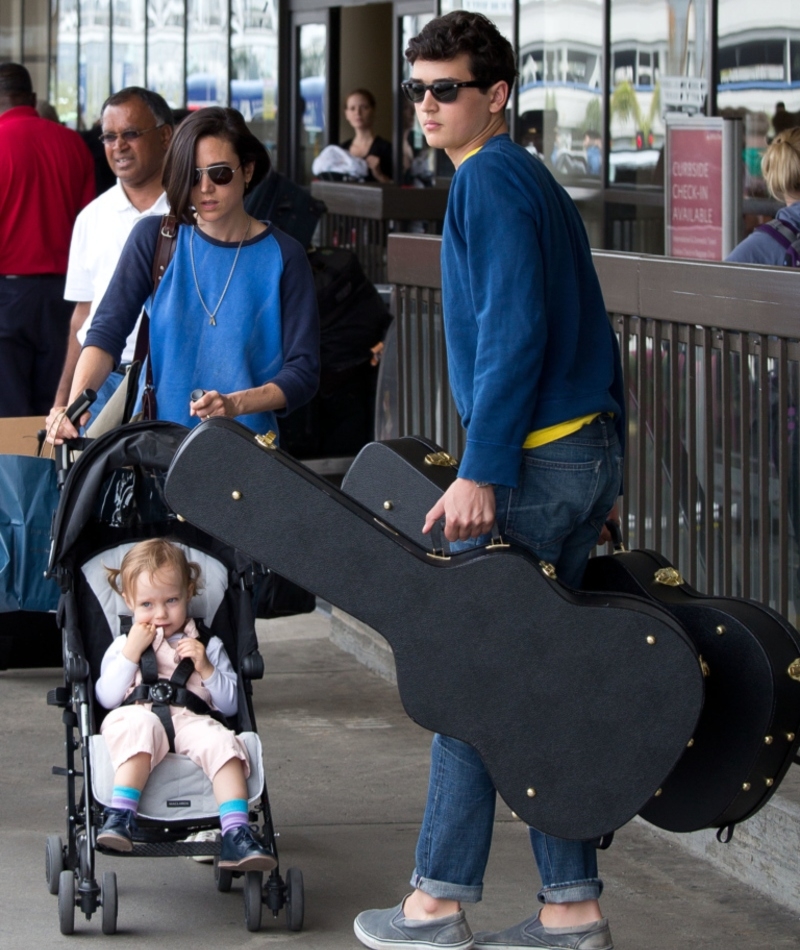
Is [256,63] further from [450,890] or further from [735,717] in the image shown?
[735,717]

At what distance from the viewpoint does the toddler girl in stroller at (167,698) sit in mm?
3869

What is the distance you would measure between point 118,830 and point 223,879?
47cm

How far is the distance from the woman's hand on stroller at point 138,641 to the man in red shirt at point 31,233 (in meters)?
3.87

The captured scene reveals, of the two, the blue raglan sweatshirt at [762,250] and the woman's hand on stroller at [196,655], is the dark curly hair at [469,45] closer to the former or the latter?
the woman's hand on stroller at [196,655]

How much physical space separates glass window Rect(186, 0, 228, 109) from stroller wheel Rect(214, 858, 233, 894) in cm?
1227

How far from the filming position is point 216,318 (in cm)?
447

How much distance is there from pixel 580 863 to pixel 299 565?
0.89m

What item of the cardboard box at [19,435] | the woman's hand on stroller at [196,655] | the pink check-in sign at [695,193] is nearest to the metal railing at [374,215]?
the pink check-in sign at [695,193]

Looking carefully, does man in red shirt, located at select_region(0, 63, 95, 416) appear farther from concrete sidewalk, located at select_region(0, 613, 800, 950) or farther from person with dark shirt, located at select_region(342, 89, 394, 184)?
person with dark shirt, located at select_region(342, 89, 394, 184)

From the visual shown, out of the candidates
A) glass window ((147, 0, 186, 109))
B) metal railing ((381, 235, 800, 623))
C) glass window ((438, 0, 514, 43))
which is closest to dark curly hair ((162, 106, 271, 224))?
metal railing ((381, 235, 800, 623))

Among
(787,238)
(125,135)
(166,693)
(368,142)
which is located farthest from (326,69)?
(166,693)

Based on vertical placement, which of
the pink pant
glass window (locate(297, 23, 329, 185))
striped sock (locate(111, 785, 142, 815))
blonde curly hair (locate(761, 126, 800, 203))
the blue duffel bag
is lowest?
striped sock (locate(111, 785, 142, 815))

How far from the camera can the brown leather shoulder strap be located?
4508 mm

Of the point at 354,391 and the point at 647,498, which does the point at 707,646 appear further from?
the point at 354,391
